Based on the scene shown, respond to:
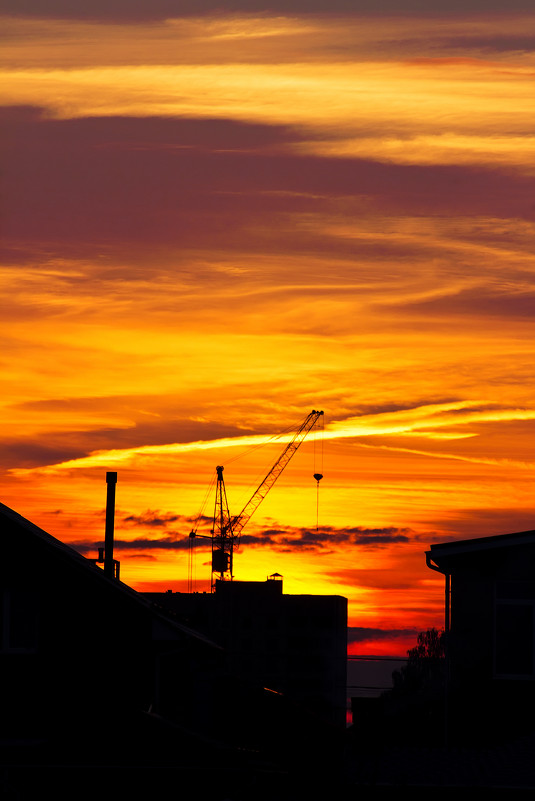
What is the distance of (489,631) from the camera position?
101ft

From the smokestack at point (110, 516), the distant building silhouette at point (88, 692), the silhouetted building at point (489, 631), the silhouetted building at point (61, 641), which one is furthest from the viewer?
the smokestack at point (110, 516)

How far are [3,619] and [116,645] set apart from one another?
3178mm

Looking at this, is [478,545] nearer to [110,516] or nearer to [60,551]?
[60,551]

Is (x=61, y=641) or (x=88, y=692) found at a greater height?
(x=61, y=641)

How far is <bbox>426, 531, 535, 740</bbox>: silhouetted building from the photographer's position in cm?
3033

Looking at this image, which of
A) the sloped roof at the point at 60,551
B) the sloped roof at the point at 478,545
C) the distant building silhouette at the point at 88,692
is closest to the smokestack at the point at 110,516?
the distant building silhouette at the point at 88,692

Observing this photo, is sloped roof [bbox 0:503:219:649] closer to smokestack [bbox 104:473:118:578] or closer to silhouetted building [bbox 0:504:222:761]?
silhouetted building [bbox 0:504:222:761]

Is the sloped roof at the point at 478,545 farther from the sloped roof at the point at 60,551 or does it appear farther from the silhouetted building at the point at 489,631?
the sloped roof at the point at 60,551

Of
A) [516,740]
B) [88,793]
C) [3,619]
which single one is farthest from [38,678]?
[516,740]

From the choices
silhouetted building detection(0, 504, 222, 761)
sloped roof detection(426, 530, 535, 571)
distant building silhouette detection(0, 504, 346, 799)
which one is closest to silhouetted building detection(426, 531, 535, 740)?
sloped roof detection(426, 530, 535, 571)

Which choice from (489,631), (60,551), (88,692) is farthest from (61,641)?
(489,631)

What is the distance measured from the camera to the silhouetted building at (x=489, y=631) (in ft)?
99.5

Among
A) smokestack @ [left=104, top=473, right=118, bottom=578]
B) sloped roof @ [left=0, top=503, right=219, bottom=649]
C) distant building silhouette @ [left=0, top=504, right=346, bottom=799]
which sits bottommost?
distant building silhouette @ [left=0, top=504, right=346, bottom=799]

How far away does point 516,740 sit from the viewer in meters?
29.9
